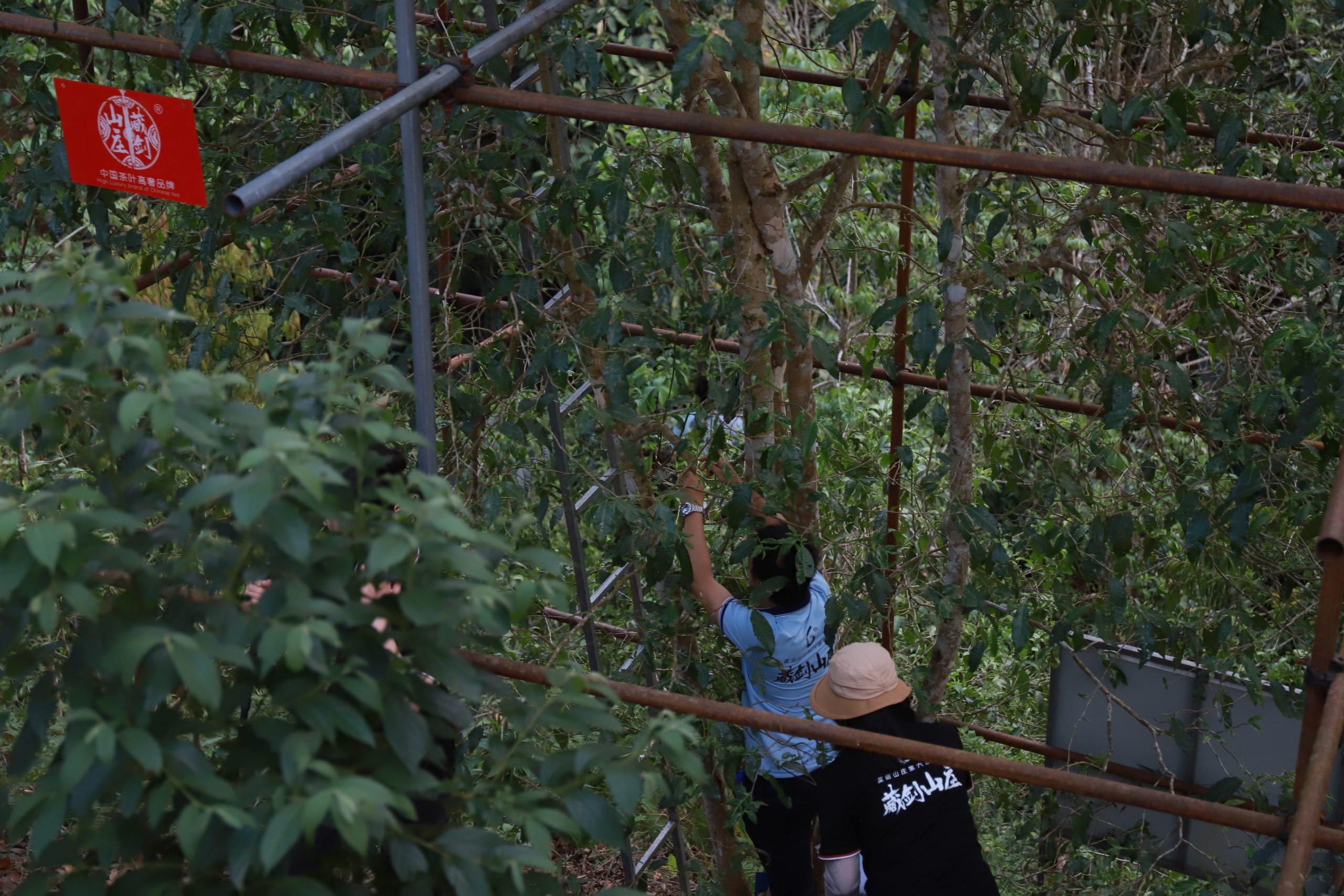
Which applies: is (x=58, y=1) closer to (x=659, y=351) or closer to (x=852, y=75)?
(x=659, y=351)

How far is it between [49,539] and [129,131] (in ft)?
6.43

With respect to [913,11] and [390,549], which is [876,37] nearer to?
[913,11]

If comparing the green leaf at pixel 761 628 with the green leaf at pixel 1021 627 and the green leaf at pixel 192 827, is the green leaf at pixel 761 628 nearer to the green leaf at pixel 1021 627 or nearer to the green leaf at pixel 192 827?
the green leaf at pixel 1021 627

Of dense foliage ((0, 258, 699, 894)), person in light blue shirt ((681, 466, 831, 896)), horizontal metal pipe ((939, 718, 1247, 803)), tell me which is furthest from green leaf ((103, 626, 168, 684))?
horizontal metal pipe ((939, 718, 1247, 803))

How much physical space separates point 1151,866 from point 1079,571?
0.71 meters

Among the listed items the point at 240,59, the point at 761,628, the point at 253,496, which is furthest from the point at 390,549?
the point at 240,59

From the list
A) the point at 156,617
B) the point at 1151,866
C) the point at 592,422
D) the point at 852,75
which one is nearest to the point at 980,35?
the point at 852,75

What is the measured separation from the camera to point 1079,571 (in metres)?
2.98

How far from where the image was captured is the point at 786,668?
3.12 meters

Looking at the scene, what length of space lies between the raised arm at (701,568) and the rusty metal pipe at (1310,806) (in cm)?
147

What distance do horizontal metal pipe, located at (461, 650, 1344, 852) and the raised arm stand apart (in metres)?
0.89

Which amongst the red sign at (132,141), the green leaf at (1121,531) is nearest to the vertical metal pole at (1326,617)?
the green leaf at (1121,531)

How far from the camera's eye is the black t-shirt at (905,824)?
2.73 meters

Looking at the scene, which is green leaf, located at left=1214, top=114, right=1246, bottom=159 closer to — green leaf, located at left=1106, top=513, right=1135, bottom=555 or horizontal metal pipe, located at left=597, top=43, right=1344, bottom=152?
horizontal metal pipe, located at left=597, top=43, right=1344, bottom=152
